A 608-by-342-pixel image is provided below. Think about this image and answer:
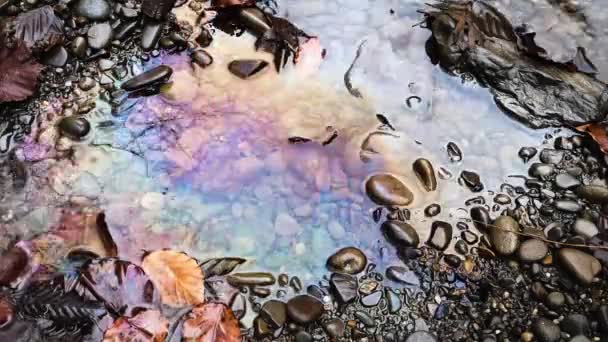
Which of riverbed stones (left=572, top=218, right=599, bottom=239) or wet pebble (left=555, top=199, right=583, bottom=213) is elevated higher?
wet pebble (left=555, top=199, right=583, bottom=213)

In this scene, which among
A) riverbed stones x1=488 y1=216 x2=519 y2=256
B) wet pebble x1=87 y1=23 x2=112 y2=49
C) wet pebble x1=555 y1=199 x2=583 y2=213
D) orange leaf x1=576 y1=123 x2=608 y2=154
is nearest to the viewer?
riverbed stones x1=488 y1=216 x2=519 y2=256

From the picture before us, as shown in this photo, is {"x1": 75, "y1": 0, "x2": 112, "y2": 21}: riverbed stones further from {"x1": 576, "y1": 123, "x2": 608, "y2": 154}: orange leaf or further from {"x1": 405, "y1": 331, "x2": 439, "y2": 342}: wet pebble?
{"x1": 576, "y1": 123, "x2": 608, "y2": 154}: orange leaf

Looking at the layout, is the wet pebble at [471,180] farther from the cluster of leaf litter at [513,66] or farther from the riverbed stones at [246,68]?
the riverbed stones at [246,68]

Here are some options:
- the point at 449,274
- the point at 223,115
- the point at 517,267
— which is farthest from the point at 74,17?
the point at 517,267

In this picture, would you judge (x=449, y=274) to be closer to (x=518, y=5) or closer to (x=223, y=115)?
(x=223, y=115)

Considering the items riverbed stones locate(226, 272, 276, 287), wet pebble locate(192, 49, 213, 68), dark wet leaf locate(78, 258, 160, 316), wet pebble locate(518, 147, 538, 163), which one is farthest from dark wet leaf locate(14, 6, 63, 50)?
wet pebble locate(518, 147, 538, 163)

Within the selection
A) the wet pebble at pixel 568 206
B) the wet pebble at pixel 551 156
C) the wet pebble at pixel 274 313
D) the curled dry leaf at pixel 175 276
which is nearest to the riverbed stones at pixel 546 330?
the wet pebble at pixel 568 206
